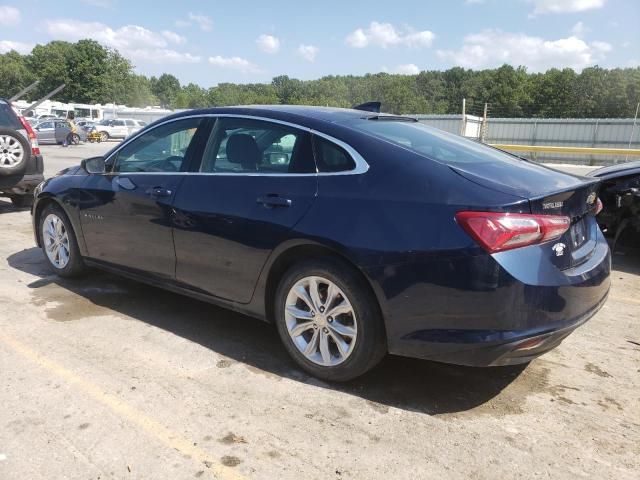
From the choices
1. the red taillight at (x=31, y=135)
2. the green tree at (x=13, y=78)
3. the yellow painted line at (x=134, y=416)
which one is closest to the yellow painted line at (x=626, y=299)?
the yellow painted line at (x=134, y=416)

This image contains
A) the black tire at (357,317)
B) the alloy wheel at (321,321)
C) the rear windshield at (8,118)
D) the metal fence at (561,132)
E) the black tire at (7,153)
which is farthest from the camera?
the metal fence at (561,132)

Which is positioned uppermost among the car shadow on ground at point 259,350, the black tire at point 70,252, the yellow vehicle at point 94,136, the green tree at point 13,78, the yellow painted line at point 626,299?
the green tree at point 13,78

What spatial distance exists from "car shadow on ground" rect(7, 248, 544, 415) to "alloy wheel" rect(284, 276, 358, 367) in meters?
0.20

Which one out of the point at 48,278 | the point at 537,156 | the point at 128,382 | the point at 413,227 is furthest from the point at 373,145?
the point at 537,156

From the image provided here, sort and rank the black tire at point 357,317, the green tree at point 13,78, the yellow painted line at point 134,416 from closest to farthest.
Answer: the yellow painted line at point 134,416 < the black tire at point 357,317 < the green tree at point 13,78

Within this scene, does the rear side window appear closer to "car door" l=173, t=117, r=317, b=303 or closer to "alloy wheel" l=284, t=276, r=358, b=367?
"car door" l=173, t=117, r=317, b=303

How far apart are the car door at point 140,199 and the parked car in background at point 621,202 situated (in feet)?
15.3

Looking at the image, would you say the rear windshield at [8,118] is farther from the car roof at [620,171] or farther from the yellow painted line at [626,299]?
the yellow painted line at [626,299]

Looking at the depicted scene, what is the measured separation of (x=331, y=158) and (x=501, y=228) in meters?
1.09

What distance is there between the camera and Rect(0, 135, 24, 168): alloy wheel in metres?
7.77

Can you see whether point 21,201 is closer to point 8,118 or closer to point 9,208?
point 9,208


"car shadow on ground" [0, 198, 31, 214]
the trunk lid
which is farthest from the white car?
the trunk lid

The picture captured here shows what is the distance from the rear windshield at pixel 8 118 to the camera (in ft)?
26.1

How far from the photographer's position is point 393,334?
9.62 ft
